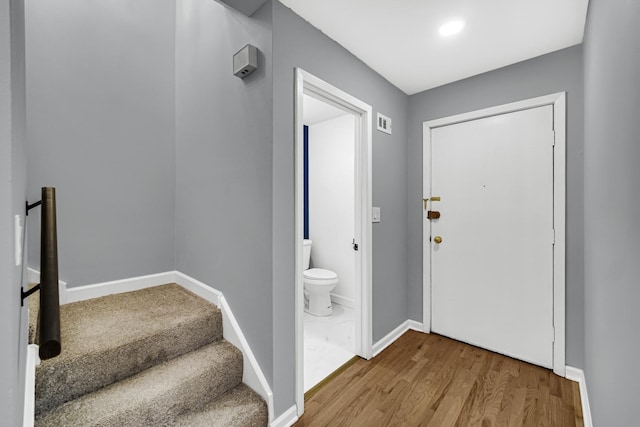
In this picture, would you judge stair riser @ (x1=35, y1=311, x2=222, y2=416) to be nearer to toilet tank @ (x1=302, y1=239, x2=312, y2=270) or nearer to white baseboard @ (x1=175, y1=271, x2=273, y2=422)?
white baseboard @ (x1=175, y1=271, x2=273, y2=422)

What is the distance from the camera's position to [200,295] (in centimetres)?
212

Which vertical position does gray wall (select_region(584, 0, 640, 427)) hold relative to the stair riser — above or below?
above

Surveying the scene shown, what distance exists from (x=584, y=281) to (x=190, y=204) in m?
2.94

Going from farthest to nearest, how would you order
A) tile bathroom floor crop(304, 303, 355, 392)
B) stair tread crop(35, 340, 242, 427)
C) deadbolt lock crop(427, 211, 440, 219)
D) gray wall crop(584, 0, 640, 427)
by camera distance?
deadbolt lock crop(427, 211, 440, 219), tile bathroom floor crop(304, 303, 355, 392), stair tread crop(35, 340, 242, 427), gray wall crop(584, 0, 640, 427)

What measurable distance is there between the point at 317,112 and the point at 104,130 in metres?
2.12

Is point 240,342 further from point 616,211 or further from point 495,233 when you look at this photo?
point 495,233

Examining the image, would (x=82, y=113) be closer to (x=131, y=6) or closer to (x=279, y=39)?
(x=131, y=6)

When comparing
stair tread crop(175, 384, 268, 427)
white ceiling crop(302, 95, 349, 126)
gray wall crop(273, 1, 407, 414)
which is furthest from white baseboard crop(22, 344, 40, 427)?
white ceiling crop(302, 95, 349, 126)

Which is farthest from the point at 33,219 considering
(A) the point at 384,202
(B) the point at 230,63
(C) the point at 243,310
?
(A) the point at 384,202

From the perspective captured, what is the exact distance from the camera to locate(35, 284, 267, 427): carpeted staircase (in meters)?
1.27

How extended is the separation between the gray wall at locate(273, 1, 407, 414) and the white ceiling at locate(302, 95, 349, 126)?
2.50 feet

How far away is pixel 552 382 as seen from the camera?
6.37ft

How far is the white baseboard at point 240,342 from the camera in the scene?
157 centimetres

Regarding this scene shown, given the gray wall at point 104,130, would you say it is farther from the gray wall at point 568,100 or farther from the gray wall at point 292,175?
the gray wall at point 568,100
